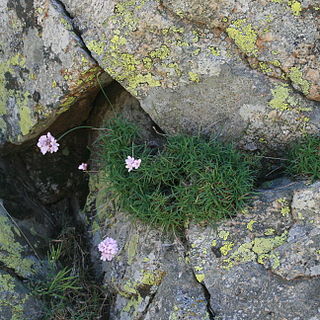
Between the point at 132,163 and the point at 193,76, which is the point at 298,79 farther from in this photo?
the point at 132,163

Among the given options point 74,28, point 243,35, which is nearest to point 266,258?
point 243,35

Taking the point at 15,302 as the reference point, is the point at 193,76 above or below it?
above

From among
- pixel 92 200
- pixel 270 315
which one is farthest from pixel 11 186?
pixel 270 315

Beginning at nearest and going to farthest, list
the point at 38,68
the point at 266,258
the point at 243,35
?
the point at 266,258 → the point at 243,35 → the point at 38,68

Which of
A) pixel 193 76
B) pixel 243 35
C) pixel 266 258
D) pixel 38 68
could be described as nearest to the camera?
pixel 266 258

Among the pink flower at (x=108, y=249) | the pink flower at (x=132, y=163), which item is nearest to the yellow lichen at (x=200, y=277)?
the pink flower at (x=108, y=249)

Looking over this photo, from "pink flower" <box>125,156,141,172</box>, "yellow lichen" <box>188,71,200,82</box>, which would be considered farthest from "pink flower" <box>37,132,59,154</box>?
"yellow lichen" <box>188,71,200,82</box>

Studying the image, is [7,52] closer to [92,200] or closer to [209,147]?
[92,200]
